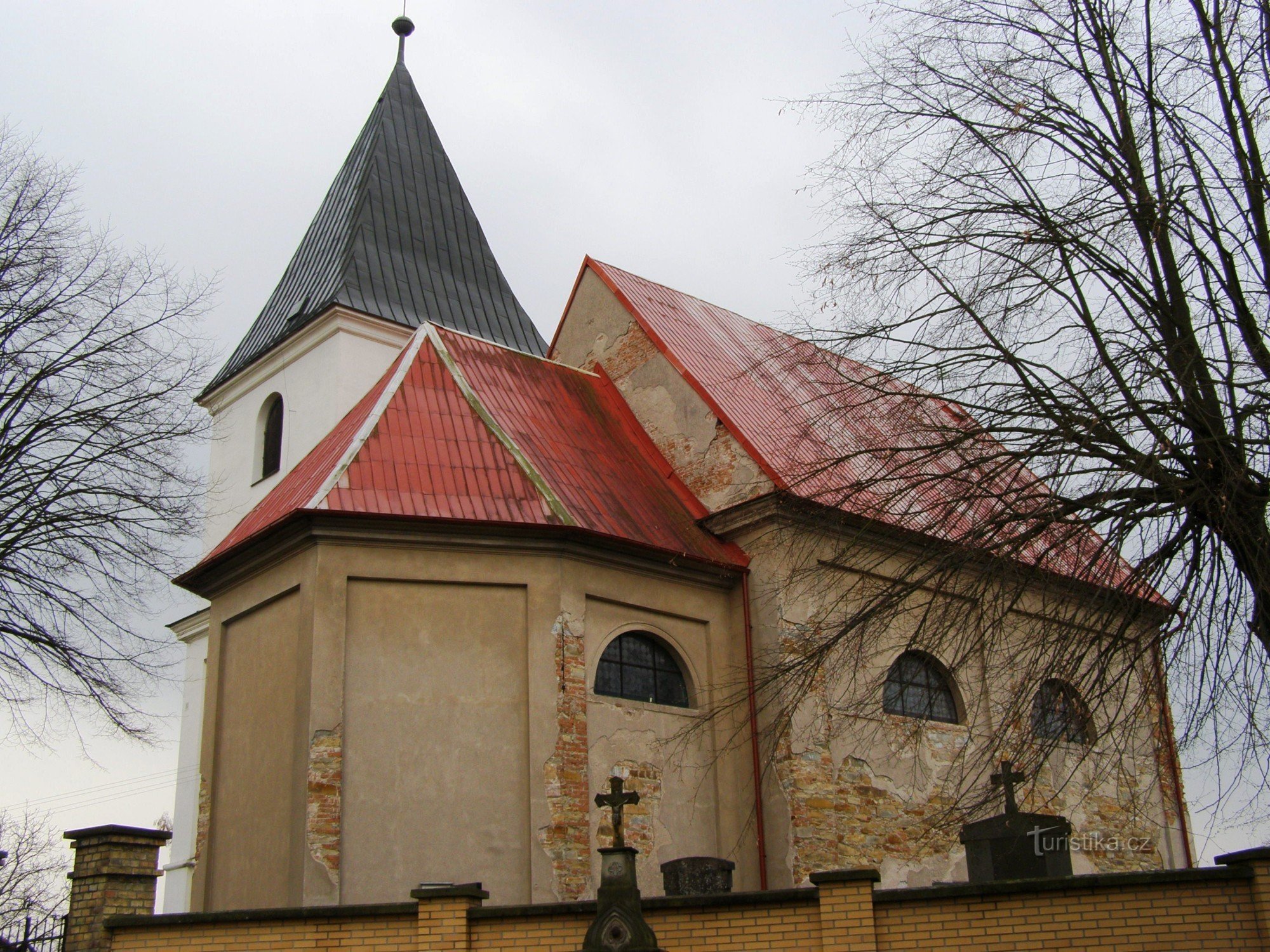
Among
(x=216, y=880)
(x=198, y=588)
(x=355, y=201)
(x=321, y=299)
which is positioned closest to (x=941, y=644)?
(x=216, y=880)

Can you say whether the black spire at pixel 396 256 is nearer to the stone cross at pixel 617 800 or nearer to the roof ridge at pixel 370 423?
the roof ridge at pixel 370 423

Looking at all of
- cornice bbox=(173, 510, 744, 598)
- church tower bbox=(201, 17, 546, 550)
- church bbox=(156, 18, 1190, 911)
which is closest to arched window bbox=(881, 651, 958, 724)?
church bbox=(156, 18, 1190, 911)

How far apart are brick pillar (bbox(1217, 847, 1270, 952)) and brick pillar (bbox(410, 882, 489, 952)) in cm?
→ 497

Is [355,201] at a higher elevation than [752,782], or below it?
higher

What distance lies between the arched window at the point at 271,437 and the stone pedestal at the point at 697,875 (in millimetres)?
12288

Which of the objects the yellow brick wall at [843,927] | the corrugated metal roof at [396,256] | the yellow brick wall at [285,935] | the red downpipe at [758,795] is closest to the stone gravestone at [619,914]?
the yellow brick wall at [843,927]

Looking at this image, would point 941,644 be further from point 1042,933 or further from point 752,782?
point 752,782

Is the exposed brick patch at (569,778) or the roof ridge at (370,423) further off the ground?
the roof ridge at (370,423)

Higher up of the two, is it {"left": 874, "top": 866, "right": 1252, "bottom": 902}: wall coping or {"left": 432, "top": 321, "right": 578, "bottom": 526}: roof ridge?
{"left": 432, "top": 321, "right": 578, "bottom": 526}: roof ridge

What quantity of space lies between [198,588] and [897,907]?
944cm

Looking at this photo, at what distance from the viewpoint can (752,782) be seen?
14023 mm

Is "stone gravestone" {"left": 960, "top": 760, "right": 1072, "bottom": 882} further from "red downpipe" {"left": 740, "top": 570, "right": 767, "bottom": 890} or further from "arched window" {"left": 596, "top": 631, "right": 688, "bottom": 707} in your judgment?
"arched window" {"left": 596, "top": 631, "right": 688, "bottom": 707}

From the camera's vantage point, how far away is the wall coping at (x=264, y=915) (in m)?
9.14

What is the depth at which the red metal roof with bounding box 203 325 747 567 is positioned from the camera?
1327 centimetres
